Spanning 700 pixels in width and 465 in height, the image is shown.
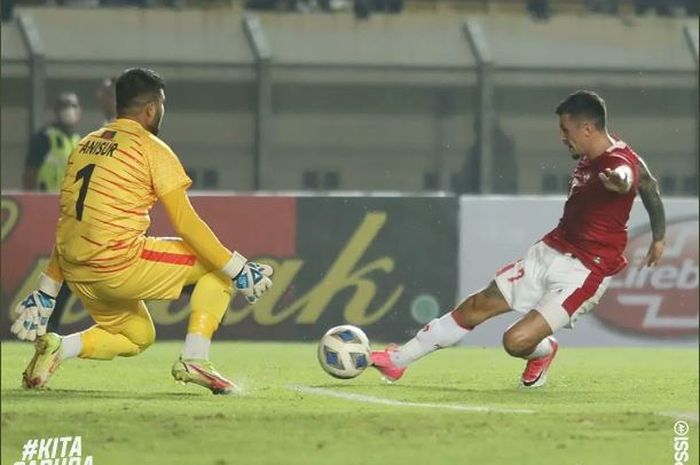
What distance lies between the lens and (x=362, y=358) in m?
7.30

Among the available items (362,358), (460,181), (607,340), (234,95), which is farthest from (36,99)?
(362,358)

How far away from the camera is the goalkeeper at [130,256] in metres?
6.52

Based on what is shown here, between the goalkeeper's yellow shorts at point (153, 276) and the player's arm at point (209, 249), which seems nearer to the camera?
the player's arm at point (209, 249)

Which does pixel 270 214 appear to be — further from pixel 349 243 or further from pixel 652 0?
pixel 652 0

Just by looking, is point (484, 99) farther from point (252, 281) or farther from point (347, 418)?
point (347, 418)

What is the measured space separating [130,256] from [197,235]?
31 cm

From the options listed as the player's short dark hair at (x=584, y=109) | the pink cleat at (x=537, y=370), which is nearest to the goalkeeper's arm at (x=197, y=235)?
the player's short dark hair at (x=584, y=109)

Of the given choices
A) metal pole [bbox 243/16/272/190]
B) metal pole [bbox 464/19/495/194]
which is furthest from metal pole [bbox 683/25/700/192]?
metal pole [bbox 243/16/272/190]

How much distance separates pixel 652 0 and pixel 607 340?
630 centimetres

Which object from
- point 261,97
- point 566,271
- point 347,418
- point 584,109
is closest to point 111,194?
point 347,418

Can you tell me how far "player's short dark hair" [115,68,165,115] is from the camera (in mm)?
6434

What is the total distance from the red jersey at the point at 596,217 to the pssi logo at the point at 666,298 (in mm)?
3829

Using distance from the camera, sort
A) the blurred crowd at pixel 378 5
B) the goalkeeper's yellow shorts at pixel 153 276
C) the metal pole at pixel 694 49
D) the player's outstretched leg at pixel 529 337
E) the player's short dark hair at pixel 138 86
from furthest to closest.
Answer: the blurred crowd at pixel 378 5, the metal pole at pixel 694 49, the player's outstretched leg at pixel 529 337, the goalkeeper's yellow shorts at pixel 153 276, the player's short dark hair at pixel 138 86

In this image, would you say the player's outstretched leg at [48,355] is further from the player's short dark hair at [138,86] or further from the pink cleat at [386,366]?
the pink cleat at [386,366]
